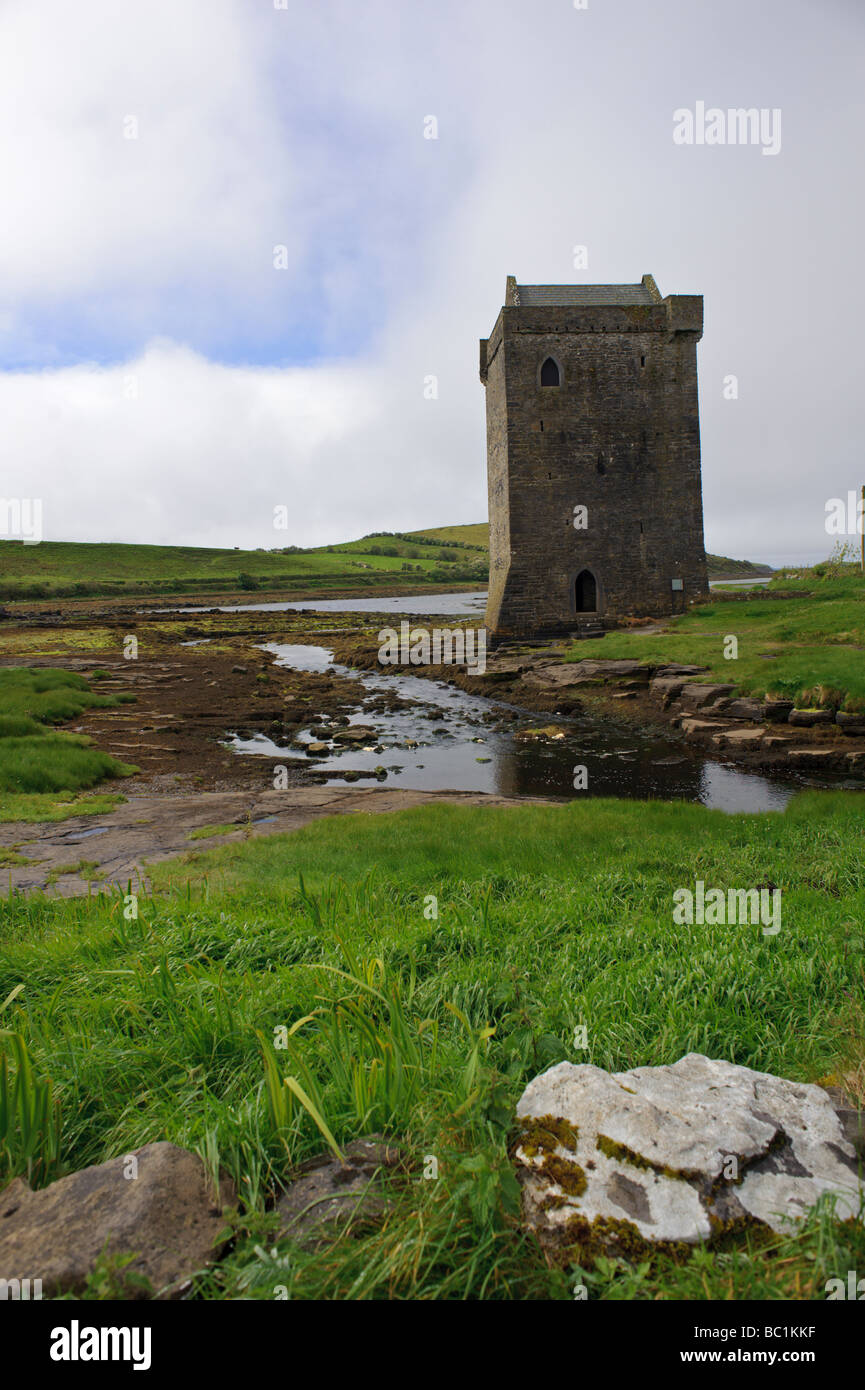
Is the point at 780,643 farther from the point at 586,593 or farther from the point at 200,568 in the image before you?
the point at 200,568

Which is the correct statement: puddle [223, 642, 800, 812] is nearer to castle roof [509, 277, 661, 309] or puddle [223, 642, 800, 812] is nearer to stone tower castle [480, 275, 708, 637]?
stone tower castle [480, 275, 708, 637]

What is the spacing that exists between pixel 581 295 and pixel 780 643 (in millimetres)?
21492

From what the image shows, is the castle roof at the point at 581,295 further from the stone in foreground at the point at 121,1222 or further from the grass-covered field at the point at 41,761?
the stone in foreground at the point at 121,1222

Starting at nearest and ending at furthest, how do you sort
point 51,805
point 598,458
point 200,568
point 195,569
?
point 51,805 → point 598,458 → point 195,569 → point 200,568

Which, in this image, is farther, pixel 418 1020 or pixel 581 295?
pixel 581 295

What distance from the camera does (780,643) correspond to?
2255cm

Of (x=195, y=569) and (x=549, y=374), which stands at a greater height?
(x=195, y=569)

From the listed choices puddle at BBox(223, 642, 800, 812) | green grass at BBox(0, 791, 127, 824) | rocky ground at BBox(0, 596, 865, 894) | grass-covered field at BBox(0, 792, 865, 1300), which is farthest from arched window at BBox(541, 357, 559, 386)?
grass-covered field at BBox(0, 792, 865, 1300)

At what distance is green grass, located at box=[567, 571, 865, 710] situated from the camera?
1723 cm

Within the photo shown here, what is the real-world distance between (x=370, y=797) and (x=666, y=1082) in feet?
33.2

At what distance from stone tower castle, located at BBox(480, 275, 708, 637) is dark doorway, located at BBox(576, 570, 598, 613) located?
4.0 inches

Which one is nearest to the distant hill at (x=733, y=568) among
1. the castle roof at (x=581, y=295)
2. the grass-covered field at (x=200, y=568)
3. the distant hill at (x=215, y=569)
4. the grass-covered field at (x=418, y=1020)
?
the distant hill at (x=215, y=569)

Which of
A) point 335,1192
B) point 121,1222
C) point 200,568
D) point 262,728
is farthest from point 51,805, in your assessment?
point 200,568
